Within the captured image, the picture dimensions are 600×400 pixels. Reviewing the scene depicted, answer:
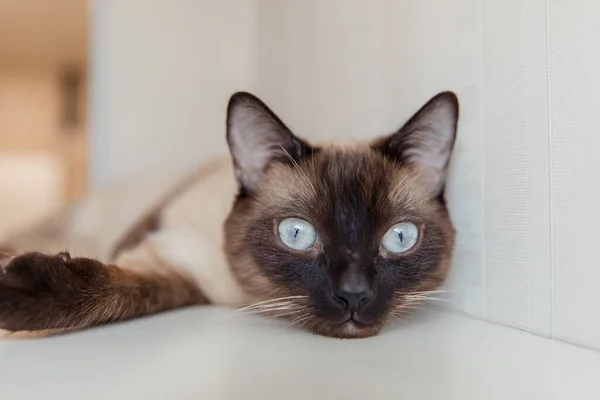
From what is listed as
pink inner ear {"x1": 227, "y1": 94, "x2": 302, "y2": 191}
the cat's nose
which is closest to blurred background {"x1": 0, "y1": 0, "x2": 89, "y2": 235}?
pink inner ear {"x1": 227, "y1": 94, "x2": 302, "y2": 191}

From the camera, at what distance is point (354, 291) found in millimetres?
1209

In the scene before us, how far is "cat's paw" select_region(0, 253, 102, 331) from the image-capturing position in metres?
1.11

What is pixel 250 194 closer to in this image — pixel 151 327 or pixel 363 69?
pixel 151 327

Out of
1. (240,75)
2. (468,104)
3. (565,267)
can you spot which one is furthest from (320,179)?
(240,75)

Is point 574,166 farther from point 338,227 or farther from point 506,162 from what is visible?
point 338,227

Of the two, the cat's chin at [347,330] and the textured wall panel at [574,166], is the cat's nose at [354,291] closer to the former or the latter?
the cat's chin at [347,330]

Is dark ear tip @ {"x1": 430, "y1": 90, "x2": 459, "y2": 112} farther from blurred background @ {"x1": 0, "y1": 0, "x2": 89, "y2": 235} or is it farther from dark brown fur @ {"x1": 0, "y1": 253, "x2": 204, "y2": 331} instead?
blurred background @ {"x1": 0, "y1": 0, "x2": 89, "y2": 235}

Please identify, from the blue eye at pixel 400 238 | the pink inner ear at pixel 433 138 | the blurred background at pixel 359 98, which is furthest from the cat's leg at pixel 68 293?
the blurred background at pixel 359 98

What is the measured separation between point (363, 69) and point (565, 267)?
1.11 m

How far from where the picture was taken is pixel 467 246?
1.58 metres

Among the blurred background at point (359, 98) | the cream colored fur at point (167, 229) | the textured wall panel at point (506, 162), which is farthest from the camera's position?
the cream colored fur at point (167, 229)

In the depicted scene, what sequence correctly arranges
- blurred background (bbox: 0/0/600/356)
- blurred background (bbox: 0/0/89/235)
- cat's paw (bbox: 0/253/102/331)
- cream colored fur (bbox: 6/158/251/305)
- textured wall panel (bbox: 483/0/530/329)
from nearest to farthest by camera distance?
1. cat's paw (bbox: 0/253/102/331)
2. blurred background (bbox: 0/0/600/356)
3. textured wall panel (bbox: 483/0/530/329)
4. cream colored fur (bbox: 6/158/251/305)
5. blurred background (bbox: 0/0/89/235)

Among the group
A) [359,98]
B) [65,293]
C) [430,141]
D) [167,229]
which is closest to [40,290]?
[65,293]

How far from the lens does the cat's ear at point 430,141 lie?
141cm
